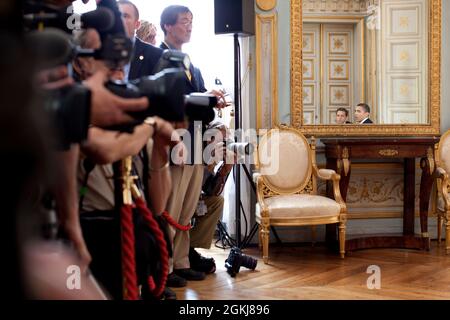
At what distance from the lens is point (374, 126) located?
441cm

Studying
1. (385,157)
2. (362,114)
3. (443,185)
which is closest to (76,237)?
(385,157)

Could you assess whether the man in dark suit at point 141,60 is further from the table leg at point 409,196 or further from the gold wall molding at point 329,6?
the table leg at point 409,196

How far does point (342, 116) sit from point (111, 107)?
3853 millimetres

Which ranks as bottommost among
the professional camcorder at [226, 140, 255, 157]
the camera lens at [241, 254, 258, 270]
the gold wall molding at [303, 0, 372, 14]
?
the camera lens at [241, 254, 258, 270]

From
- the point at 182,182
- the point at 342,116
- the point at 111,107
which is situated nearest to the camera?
the point at 111,107

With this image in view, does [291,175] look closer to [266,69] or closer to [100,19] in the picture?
[266,69]

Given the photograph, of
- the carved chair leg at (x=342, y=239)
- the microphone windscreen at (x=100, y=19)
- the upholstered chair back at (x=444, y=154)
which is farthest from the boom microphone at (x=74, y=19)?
the upholstered chair back at (x=444, y=154)

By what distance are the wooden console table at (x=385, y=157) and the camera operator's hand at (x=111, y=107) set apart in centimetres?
340

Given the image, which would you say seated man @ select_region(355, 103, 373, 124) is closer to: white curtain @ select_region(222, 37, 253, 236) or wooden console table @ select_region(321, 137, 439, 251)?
wooden console table @ select_region(321, 137, 439, 251)

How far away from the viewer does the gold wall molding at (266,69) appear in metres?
4.28

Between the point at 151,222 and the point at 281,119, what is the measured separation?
3.34m

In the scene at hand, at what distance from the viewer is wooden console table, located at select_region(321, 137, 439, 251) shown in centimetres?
400

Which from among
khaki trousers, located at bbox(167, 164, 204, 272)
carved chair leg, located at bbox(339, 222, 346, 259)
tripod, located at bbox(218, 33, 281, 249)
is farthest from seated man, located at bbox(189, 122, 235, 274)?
carved chair leg, located at bbox(339, 222, 346, 259)

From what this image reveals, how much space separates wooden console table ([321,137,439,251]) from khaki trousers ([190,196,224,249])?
1051 mm
